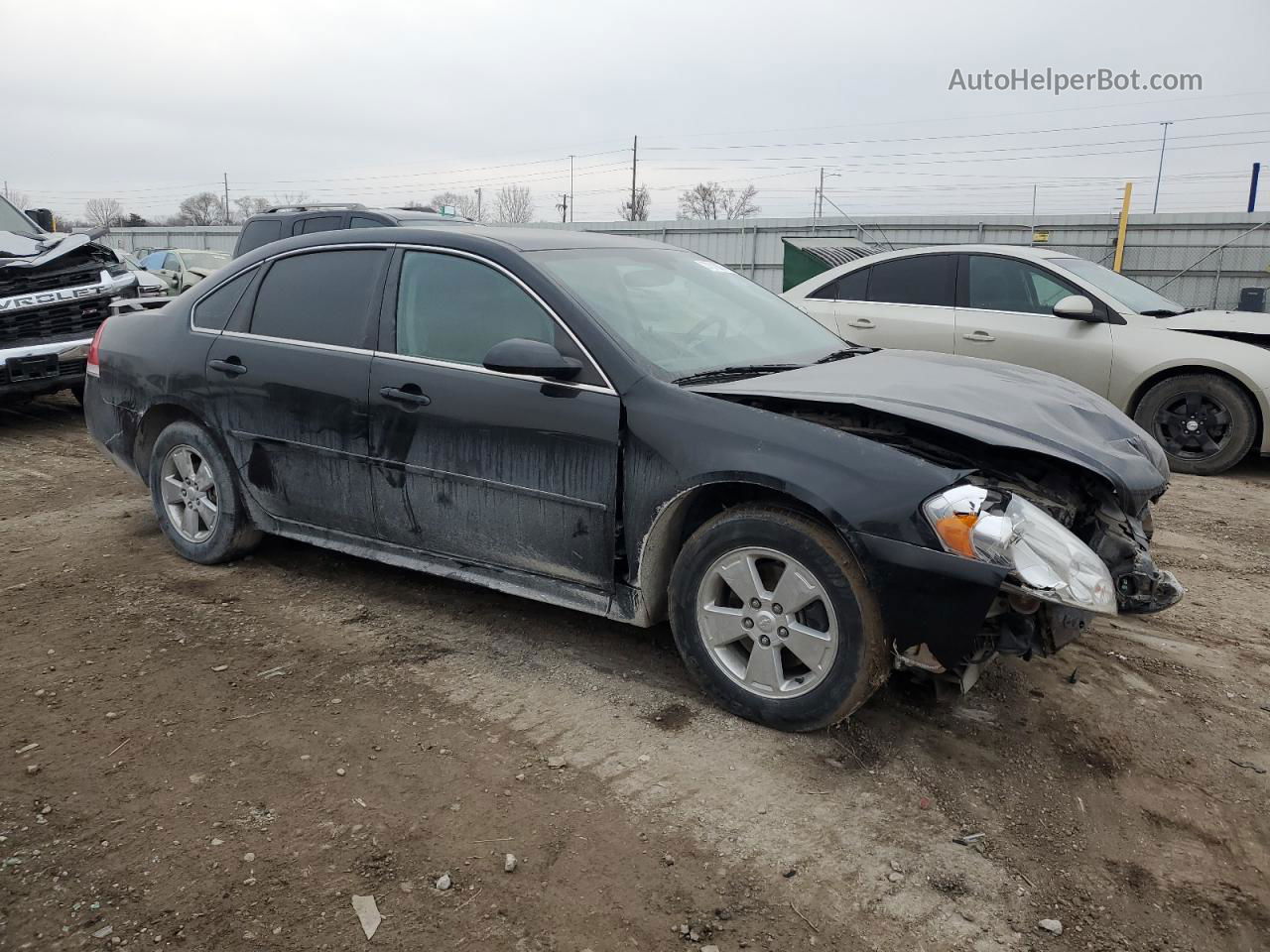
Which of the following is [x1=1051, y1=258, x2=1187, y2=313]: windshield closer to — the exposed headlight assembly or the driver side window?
the driver side window

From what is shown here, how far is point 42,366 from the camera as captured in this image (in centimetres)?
827

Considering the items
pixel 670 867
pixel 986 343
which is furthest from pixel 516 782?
pixel 986 343

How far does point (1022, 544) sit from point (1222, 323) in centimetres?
570

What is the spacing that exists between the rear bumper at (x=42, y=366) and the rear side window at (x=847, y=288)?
6.29 metres

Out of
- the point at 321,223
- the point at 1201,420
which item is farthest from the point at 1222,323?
the point at 321,223

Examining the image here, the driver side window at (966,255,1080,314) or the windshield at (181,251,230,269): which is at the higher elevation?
the windshield at (181,251,230,269)

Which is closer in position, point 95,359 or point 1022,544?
point 1022,544

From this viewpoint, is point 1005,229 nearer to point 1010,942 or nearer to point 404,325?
point 404,325

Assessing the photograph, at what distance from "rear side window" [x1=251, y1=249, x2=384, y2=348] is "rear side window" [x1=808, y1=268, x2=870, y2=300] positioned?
5.11 metres

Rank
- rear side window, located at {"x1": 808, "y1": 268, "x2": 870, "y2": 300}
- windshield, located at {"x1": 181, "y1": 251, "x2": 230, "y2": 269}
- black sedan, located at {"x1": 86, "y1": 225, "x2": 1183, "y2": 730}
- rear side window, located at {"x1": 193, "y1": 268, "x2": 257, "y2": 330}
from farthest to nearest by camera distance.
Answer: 1. windshield, located at {"x1": 181, "y1": 251, "x2": 230, "y2": 269}
2. rear side window, located at {"x1": 808, "y1": 268, "x2": 870, "y2": 300}
3. rear side window, located at {"x1": 193, "y1": 268, "x2": 257, "y2": 330}
4. black sedan, located at {"x1": 86, "y1": 225, "x2": 1183, "y2": 730}

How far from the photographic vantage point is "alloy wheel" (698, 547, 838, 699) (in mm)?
3084

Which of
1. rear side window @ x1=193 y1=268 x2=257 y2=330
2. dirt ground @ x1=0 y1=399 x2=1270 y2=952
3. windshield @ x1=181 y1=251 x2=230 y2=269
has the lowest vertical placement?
dirt ground @ x1=0 y1=399 x2=1270 y2=952

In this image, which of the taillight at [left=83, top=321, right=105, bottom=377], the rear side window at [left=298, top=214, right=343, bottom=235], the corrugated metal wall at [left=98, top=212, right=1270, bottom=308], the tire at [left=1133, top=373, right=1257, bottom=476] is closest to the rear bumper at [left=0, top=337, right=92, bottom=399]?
the rear side window at [left=298, top=214, right=343, bottom=235]

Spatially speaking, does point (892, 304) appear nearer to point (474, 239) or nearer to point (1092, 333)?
point (1092, 333)
